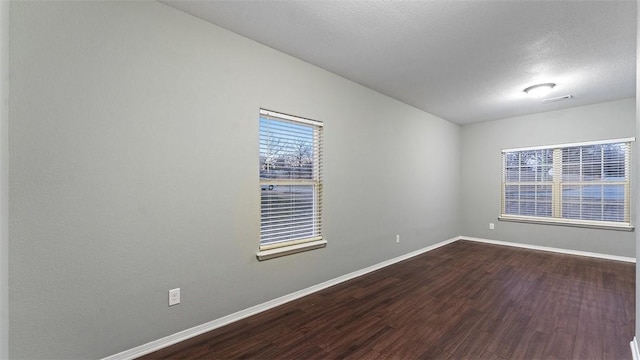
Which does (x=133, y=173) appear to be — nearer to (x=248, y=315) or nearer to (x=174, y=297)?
(x=174, y=297)

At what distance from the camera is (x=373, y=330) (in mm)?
2334

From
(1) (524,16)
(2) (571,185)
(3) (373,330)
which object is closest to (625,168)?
(2) (571,185)

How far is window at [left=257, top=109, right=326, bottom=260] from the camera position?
2.75m

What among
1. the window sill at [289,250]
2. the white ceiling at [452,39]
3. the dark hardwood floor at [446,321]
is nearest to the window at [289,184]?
the window sill at [289,250]

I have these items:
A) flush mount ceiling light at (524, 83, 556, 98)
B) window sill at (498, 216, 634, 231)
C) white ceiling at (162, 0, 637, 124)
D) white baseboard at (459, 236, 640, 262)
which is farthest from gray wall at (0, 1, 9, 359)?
window sill at (498, 216, 634, 231)

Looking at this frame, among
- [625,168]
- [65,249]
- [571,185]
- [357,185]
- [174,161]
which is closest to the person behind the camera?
[65,249]

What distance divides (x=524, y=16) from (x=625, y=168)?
13.6 ft

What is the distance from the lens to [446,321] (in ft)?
8.19

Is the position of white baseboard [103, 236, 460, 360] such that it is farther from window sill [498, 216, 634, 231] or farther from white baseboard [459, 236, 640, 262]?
window sill [498, 216, 634, 231]

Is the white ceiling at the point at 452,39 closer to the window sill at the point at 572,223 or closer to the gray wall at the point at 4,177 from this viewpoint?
the gray wall at the point at 4,177

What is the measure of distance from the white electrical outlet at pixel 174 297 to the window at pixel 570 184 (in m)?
6.07

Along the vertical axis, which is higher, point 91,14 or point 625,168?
point 91,14

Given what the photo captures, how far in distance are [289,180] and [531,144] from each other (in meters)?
5.12

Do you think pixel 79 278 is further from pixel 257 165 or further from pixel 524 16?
pixel 524 16
